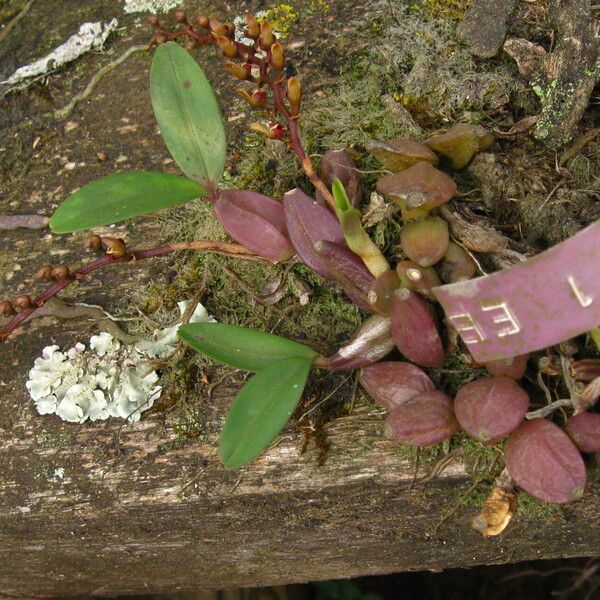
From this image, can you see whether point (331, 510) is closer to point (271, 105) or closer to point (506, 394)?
point (506, 394)

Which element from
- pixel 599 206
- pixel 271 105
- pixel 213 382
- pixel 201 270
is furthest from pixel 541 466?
pixel 271 105

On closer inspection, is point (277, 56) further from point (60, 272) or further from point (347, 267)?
point (60, 272)

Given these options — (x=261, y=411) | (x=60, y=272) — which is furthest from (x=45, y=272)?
(x=261, y=411)

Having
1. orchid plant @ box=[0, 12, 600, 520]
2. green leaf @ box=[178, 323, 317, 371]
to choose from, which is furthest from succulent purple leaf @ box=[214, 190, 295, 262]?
green leaf @ box=[178, 323, 317, 371]

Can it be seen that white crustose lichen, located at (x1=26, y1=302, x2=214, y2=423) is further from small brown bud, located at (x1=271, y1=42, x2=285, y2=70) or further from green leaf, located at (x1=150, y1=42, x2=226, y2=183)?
small brown bud, located at (x1=271, y1=42, x2=285, y2=70)

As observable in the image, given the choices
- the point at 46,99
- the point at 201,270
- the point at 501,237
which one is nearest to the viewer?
the point at 501,237

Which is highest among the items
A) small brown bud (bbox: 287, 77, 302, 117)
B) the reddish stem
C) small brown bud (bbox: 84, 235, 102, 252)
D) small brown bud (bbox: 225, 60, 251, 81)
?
small brown bud (bbox: 225, 60, 251, 81)
